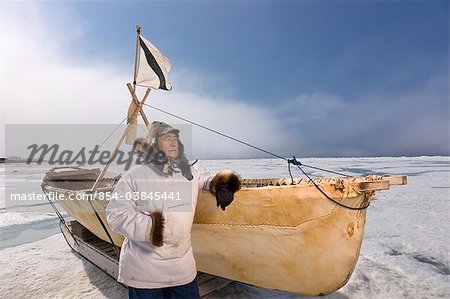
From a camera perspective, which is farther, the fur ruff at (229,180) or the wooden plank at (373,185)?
the fur ruff at (229,180)

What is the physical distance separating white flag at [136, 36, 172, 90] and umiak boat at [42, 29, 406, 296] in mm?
3616

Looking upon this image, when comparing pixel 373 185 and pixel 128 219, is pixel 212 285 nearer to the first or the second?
pixel 128 219

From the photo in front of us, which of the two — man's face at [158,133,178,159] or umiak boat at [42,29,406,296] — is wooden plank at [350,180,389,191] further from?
man's face at [158,133,178,159]

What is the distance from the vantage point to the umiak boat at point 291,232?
8.00 ft

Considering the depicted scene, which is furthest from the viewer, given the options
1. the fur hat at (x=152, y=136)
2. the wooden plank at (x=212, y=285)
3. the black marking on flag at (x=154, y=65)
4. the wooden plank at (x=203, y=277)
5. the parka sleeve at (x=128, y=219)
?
the black marking on flag at (x=154, y=65)

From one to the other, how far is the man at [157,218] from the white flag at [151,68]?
362cm

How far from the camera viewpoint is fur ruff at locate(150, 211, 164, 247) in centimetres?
198

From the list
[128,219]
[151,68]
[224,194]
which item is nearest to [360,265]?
[224,194]

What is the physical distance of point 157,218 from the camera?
6.58ft

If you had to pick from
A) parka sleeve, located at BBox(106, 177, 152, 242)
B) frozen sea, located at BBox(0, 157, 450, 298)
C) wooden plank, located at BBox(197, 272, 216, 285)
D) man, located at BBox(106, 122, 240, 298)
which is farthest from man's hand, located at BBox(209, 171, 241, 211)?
frozen sea, located at BBox(0, 157, 450, 298)

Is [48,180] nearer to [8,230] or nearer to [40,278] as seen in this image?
[8,230]

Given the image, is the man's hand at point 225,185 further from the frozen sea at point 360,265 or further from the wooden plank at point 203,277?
the frozen sea at point 360,265

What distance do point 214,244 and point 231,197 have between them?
79 centimetres

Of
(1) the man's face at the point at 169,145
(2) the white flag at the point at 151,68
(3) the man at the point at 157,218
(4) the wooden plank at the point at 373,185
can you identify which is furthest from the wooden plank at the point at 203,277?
(2) the white flag at the point at 151,68
